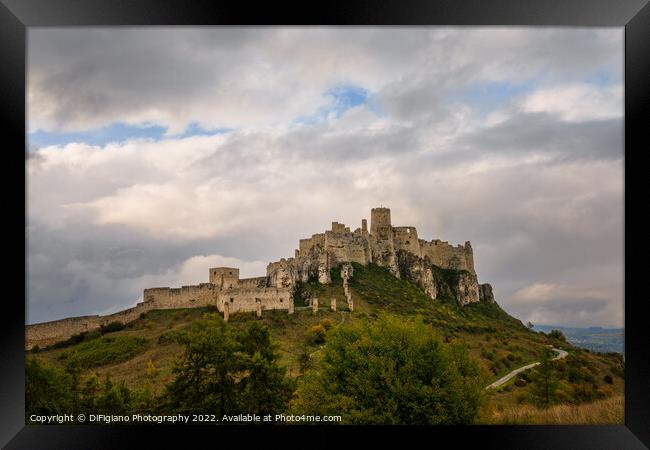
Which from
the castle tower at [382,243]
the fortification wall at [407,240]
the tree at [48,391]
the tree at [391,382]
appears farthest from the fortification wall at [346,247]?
the tree at [391,382]

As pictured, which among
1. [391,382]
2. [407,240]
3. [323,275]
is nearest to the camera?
[391,382]

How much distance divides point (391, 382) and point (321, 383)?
2.55m

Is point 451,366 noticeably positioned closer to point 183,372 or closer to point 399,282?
point 183,372

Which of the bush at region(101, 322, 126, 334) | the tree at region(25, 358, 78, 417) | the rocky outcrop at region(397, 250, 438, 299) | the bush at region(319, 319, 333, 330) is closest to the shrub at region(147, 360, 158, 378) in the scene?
the tree at region(25, 358, 78, 417)

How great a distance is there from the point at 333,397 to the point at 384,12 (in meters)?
8.72

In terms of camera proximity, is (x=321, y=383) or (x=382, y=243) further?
(x=382, y=243)

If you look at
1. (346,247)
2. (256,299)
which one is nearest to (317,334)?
(256,299)

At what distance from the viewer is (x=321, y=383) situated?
1343 centimetres

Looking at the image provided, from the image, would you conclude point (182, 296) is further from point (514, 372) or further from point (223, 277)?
point (514, 372)

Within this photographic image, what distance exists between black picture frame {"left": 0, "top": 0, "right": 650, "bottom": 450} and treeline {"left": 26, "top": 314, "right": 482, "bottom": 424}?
203 inches

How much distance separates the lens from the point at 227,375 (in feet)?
51.6

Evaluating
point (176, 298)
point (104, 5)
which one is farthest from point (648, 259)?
point (176, 298)

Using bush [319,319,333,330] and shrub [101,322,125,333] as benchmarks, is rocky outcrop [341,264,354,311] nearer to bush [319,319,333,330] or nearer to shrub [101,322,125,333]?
bush [319,319,333,330]

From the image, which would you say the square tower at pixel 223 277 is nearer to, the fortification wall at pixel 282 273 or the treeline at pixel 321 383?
the fortification wall at pixel 282 273
